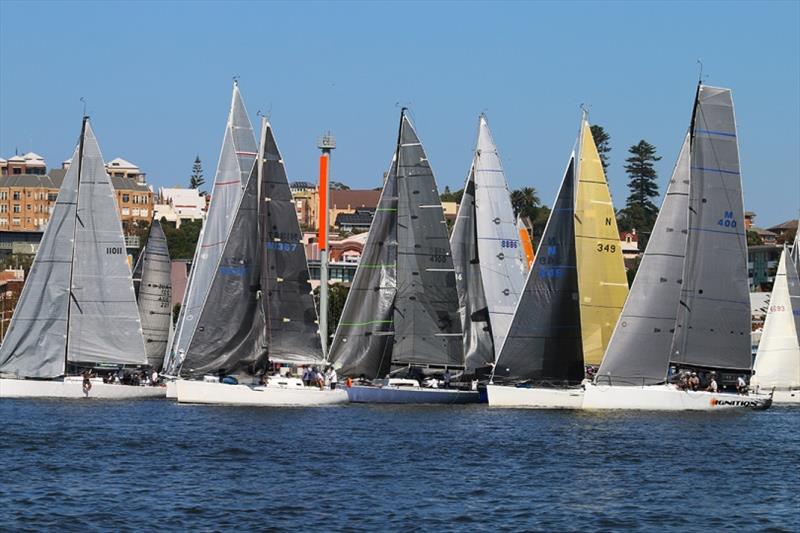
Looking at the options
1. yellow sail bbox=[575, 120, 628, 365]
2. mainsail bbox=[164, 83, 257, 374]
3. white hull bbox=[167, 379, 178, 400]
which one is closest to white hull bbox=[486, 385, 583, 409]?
yellow sail bbox=[575, 120, 628, 365]

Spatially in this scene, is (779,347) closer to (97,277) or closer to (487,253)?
(487,253)

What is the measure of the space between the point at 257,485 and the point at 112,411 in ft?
78.1

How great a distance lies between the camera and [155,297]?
82.3 meters

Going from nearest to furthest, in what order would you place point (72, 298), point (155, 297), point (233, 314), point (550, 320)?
1. point (550, 320)
2. point (233, 314)
3. point (72, 298)
4. point (155, 297)

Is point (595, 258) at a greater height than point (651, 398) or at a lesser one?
greater

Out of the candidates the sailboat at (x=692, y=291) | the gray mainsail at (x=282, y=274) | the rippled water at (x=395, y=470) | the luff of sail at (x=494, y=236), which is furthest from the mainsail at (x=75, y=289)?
the sailboat at (x=692, y=291)

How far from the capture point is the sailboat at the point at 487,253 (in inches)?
2852

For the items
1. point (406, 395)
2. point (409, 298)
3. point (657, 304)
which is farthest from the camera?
point (409, 298)

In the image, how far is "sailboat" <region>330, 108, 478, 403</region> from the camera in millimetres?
68750

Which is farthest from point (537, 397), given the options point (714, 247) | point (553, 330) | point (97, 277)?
point (97, 277)

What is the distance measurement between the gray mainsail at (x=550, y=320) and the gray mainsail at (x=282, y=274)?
26.7 feet

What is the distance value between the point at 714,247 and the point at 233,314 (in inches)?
729

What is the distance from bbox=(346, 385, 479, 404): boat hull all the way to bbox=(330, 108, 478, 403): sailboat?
0.04 metres

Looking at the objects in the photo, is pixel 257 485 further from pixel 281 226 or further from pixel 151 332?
pixel 151 332
